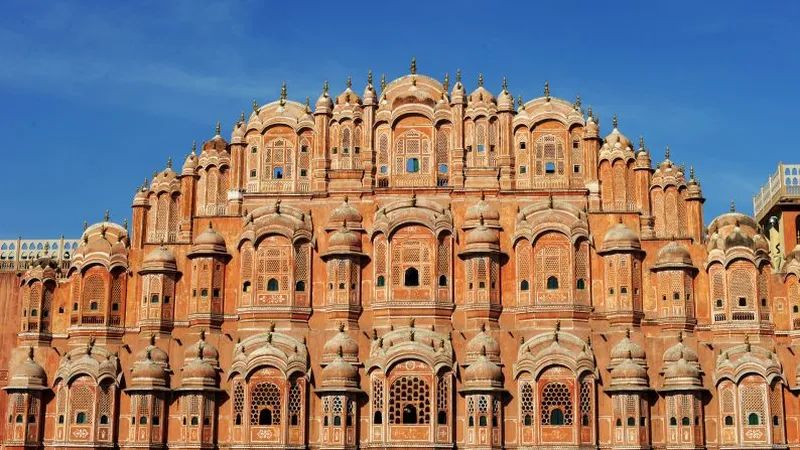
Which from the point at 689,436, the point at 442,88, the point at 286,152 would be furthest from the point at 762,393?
the point at 286,152

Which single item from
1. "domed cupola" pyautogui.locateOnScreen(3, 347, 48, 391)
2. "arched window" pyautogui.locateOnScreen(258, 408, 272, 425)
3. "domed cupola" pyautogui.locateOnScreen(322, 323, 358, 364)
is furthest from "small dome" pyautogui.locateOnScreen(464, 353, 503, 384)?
"domed cupola" pyautogui.locateOnScreen(3, 347, 48, 391)

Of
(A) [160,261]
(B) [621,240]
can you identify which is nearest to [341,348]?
(A) [160,261]

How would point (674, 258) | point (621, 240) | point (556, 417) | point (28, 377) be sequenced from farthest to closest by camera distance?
point (28, 377) < point (621, 240) < point (674, 258) < point (556, 417)

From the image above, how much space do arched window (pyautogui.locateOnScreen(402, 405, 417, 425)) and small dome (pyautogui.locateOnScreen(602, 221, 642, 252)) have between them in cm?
943

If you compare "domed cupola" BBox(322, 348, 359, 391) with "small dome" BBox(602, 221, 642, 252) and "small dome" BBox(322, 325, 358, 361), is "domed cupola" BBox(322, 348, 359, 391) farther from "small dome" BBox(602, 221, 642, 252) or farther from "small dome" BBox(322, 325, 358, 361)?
"small dome" BBox(602, 221, 642, 252)

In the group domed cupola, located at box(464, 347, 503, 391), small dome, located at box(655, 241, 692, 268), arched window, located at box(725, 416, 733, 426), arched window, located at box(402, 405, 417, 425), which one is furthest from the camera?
small dome, located at box(655, 241, 692, 268)

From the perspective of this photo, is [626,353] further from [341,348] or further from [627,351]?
[341,348]

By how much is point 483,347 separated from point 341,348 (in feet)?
17.2

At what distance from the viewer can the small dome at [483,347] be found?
44.2 metres

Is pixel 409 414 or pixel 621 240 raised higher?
pixel 621 240

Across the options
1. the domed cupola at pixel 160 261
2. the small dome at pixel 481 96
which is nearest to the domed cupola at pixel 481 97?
the small dome at pixel 481 96

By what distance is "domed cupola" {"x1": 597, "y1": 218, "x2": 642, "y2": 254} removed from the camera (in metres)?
45.3

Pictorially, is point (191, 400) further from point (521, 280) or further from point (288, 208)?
point (521, 280)

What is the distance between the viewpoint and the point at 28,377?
45625mm
